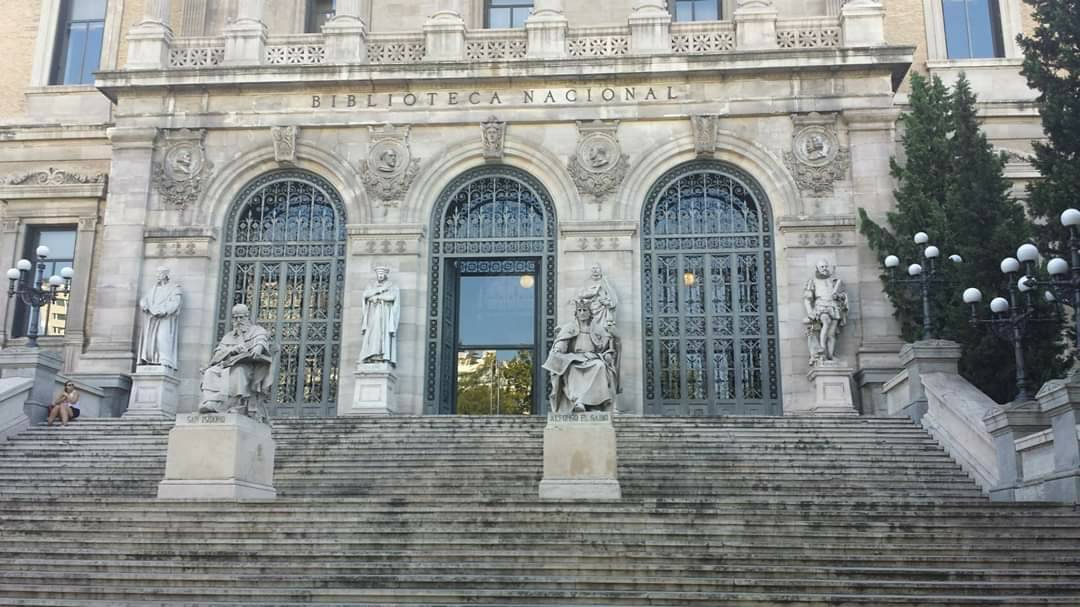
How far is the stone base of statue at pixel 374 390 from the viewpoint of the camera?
70.9 feet

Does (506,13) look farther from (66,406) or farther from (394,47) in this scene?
(66,406)

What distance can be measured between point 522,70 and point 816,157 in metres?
6.54

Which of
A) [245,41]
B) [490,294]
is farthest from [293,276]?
[245,41]

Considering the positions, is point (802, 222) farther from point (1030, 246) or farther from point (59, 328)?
point (59, 328)

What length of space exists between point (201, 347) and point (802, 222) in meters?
12.9

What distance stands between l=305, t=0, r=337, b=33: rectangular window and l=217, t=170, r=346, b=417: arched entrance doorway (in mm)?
5468

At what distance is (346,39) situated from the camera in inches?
948

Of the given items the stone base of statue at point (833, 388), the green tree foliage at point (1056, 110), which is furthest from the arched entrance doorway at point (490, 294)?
the green tree foliage at point (1056, 110)

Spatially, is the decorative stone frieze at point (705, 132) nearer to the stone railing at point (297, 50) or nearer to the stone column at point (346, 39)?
the stone column at point (346, 39)

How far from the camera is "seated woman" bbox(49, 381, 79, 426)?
19.8m

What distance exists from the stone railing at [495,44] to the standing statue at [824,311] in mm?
8117

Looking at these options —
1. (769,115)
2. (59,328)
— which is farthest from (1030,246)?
(59,328)

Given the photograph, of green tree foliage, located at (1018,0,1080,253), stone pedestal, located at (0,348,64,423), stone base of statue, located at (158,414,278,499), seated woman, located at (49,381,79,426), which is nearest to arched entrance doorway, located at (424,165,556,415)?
seated woman, located at (49,381,79,426)

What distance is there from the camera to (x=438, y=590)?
10555 mm
